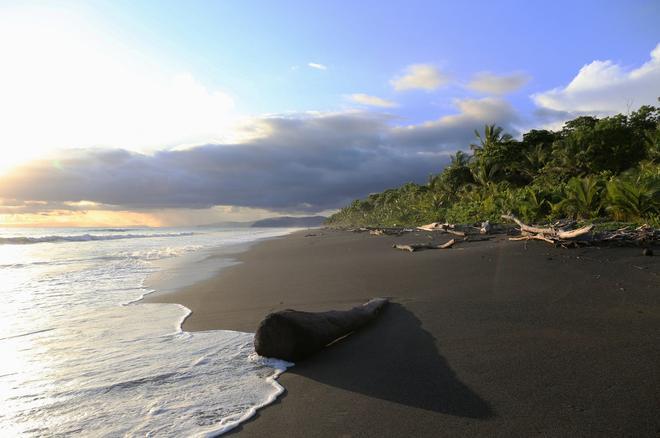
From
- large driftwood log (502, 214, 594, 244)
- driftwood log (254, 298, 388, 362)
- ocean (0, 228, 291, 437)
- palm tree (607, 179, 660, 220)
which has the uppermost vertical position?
palm tree (607, 179, 660, 220)

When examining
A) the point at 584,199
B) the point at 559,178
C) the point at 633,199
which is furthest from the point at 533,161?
the point at 633,199

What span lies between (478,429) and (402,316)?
8.47 ft

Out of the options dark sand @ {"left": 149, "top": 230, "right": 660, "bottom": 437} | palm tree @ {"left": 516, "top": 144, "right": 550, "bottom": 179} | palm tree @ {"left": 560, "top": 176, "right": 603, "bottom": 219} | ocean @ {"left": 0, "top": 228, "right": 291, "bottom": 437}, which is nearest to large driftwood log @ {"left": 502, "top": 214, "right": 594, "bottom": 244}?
dark sand @ {"left": 149, "top": 230, "right": 660, "bottom": 437}

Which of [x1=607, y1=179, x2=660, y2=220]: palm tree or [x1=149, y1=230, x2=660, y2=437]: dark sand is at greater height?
[x1=607, y1=179, x2=660, y2=220]: palm tree

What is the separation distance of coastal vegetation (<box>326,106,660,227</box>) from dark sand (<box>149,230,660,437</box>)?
28.4 ft

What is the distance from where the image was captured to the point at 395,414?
2.64 meters

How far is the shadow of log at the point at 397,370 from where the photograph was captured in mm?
2779

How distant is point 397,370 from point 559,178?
3541 centimetres

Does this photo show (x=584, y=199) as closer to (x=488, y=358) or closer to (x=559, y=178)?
(x=488, y=358)

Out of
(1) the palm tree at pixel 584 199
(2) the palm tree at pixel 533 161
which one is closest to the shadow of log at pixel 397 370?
(1) the palm tree at pixel 584 199

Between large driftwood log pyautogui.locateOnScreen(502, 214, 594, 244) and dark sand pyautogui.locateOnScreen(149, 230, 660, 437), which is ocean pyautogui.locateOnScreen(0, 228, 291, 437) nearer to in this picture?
dark sand pyautogui.locateOnScreen(149, 230, 660, 437)

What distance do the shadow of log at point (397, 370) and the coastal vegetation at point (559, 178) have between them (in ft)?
36.9

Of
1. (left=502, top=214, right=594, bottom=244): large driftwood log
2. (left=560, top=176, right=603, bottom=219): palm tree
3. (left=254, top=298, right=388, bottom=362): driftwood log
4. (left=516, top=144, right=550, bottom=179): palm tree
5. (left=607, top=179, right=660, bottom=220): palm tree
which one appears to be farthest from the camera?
(left=516, top=144, right=550, bottom=179): palm tree

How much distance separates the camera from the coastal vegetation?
14.1m
